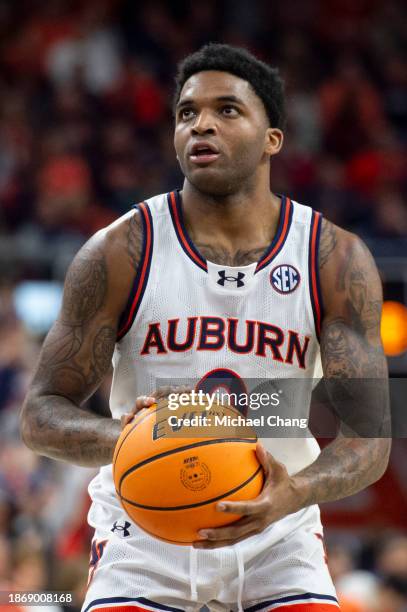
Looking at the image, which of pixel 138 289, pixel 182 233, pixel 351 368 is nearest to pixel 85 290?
pixel 138 289

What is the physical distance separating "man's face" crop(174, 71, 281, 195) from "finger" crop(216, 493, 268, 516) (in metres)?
1.27

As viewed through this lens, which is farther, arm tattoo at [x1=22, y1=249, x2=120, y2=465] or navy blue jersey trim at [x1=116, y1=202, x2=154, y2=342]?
navy blue jersey trim at [x1=116, y1=202, x2=154, y2=342]

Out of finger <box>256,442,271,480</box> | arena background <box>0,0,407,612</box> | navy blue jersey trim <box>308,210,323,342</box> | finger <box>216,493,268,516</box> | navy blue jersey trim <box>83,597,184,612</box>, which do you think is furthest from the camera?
arena background <box>0,0,407,612</box>

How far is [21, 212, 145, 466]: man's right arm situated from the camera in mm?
3625

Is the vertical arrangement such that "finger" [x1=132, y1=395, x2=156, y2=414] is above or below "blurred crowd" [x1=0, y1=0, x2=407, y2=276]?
below

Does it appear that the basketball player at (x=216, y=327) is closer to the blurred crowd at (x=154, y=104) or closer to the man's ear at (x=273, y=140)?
the man's ear at (x=273, y=140)

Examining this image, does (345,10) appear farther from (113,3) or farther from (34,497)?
(34,497)

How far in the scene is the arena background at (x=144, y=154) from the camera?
7.38m

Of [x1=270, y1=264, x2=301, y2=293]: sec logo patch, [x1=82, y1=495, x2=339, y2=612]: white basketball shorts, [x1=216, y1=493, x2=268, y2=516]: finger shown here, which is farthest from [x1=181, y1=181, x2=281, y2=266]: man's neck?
[x1=216, y1=493, x2=268, y2=516]: finger

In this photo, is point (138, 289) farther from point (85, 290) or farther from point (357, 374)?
point (357, 374)

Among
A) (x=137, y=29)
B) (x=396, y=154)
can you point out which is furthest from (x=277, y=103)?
(x=137, y=29)

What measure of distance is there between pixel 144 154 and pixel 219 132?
6.29 meters

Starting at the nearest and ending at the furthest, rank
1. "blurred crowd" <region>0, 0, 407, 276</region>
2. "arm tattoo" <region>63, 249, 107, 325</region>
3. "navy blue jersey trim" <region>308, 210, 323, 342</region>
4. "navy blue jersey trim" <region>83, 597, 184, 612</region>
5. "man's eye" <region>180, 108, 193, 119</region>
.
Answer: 1. "navy blue jersey trim" <region>83, 597, 184, 612</region>
2. "arm tattoo" <region>63, 249, 107, 325</region>
3. "navy blue jersey trim" <region>308, 210, 323, 342</region>
4. "man's eye" <region>180, 108, 193, 119</region>
5. "blurred crowd" <region>0, 0, 407, 276</region>

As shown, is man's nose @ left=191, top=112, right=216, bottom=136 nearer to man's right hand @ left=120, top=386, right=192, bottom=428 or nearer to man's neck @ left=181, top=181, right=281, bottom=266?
man's neck @ left=181, top=181, right=281, bottom=266
